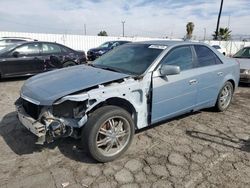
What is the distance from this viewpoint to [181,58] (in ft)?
14.2

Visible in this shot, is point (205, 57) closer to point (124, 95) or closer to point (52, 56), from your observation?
point (124, 95)

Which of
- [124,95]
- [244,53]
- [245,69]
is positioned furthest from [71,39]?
[124,95]

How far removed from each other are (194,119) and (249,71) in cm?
467

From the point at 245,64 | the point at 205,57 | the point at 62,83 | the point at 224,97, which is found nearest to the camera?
the point at 62,83

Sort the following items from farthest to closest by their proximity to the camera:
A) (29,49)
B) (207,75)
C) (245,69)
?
(29,49)
(245,69)
(207,75)

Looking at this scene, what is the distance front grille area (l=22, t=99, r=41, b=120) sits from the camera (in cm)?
337

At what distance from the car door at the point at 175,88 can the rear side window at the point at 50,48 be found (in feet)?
20.4

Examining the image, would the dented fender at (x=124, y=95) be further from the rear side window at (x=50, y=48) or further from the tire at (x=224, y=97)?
the rear side window at (x=50, y=48)

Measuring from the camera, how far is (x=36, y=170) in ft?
10.1

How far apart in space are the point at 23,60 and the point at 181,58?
6311 mm

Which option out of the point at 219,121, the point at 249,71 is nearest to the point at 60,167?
the point at 219,121

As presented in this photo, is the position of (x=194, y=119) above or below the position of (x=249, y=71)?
below

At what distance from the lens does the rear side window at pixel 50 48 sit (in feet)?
30.0

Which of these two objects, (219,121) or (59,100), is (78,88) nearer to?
(59,100)
